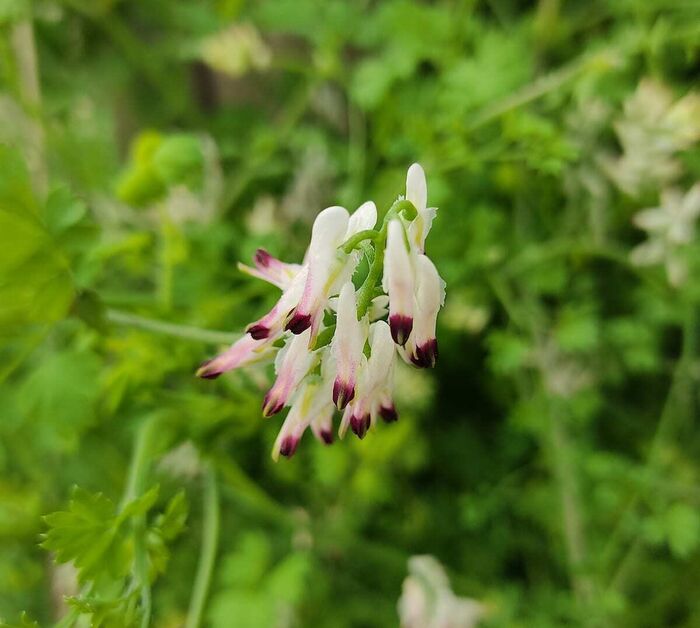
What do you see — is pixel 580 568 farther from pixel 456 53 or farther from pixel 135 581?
pixel 456 53

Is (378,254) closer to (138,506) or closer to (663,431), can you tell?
(138,506)

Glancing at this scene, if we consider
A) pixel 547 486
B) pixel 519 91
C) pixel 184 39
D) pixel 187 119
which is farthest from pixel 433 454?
pixel 184 39

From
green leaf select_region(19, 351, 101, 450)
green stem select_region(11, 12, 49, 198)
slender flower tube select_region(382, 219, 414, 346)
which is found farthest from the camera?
green stem select_region(11, 12, 49, 198)

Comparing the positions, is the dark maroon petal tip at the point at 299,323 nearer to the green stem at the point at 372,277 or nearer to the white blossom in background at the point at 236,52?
the green stem at the point at 372,277

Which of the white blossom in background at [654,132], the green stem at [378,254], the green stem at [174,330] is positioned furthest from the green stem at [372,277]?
the white blossom in background at [654,132]

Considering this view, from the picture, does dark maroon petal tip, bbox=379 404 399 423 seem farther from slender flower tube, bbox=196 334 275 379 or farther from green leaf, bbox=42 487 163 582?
green leaf, bbox=42 487 163 582

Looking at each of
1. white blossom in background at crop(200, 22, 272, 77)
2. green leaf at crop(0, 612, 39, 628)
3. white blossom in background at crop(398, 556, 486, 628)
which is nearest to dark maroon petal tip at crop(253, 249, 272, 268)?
green leaf at crop(0, 612, 39, 628)

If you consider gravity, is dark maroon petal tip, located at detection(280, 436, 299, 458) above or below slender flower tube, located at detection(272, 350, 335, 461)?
below

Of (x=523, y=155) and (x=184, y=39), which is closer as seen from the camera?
(x=523, y=155)
